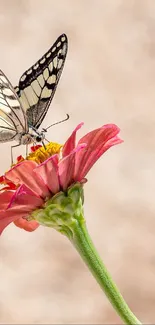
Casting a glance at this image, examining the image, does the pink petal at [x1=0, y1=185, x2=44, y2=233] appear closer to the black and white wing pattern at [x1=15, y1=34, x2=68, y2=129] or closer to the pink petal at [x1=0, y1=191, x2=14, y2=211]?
the pink petal at [x1=0, y1=191, x2=14, y2=211]

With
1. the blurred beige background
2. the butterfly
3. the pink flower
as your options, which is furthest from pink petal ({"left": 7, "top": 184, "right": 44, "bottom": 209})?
the blurred beige background

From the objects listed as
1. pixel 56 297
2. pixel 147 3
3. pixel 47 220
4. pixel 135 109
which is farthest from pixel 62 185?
pixel 147 3

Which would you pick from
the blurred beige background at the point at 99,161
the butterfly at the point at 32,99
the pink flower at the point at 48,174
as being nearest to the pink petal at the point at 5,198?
the pink flower at the point at 48,174

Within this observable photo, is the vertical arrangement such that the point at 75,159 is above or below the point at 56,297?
below

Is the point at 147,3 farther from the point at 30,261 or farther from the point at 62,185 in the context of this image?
the point at 62,185

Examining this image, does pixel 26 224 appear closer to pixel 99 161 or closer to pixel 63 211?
pixel 63 211

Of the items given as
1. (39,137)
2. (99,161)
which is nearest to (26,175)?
(39,137)
